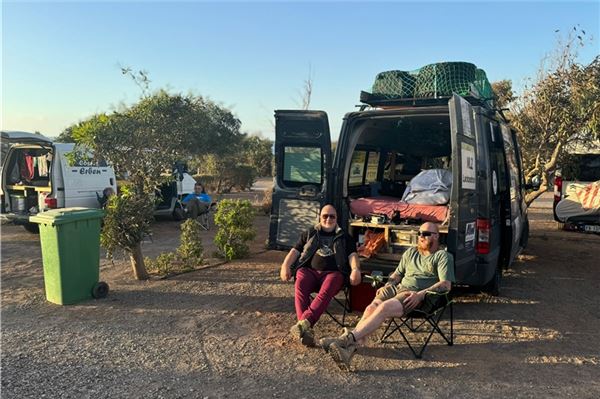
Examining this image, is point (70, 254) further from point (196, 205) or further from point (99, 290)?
point (196, 205)

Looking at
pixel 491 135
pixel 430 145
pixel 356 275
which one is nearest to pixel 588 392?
pixel 356 275

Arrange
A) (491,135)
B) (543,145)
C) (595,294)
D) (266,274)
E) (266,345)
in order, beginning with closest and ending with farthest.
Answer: (266,345)
(491,135)
(595,294)
(266,274)
(543,145)

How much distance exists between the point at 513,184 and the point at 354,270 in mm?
2642

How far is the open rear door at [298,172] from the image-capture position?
5.16 m

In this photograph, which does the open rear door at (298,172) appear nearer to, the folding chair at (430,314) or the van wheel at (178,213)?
the folding chair at (430,314)

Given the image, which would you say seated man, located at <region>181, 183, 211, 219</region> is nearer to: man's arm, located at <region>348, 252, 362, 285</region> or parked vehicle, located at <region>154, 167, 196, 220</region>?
parked vehicle, located at <region>154, 167, 196, 220</region>

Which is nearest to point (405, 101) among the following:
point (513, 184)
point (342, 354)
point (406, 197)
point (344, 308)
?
point (406, 197)

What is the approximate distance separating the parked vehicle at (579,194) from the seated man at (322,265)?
730 centimetres

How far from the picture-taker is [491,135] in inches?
200

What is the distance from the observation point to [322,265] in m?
4.50

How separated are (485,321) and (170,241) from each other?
6410 millimetres

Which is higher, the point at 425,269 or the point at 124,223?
the point at 124,223

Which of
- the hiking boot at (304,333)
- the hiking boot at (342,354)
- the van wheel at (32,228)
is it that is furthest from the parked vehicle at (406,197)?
the van wheel at (32,228)

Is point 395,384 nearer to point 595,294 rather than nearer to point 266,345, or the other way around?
point 266,345
